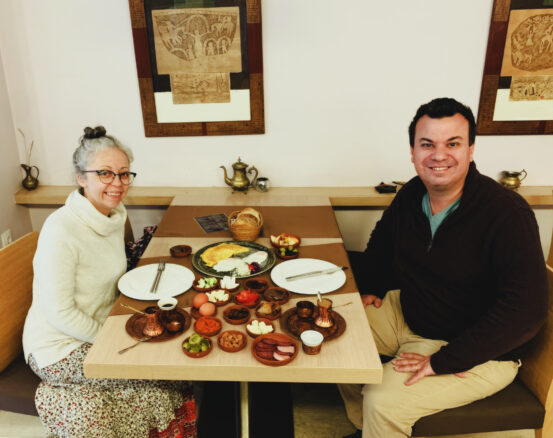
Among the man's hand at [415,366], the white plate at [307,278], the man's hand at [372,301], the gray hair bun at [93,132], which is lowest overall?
the man's hand at [372,301]

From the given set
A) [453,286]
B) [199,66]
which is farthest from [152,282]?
[199,66]

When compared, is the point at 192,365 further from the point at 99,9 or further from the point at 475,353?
the point at 99,9

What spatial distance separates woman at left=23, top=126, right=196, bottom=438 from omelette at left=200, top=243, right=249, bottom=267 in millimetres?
352

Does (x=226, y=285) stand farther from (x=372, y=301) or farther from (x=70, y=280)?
(x=372, y=301)

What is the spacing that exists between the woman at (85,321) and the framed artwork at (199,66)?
1.06 m

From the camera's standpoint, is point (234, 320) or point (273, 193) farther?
point (273, 193)

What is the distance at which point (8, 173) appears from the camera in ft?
8.74

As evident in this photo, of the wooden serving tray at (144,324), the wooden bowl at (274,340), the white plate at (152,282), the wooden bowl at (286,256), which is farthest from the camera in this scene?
the wooden bowl at (286,256)

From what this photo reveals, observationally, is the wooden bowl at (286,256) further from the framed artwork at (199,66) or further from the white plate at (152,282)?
the framed artwork at (199,66)

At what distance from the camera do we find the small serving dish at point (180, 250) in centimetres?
167

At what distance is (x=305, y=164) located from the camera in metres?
2.72

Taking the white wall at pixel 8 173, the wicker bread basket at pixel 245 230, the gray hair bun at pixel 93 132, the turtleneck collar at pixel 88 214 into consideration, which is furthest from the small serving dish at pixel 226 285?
the white wall at pixel 8 173

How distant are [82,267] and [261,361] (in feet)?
2.65

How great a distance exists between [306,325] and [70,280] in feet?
2.72
